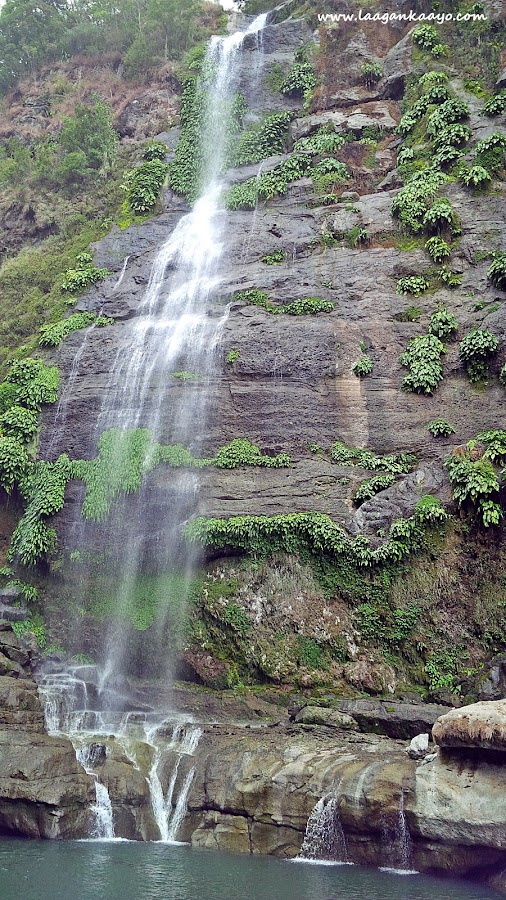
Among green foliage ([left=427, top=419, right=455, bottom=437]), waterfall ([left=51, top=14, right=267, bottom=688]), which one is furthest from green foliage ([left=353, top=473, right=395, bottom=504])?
waterfall ([left=51, top=14, right=267, bottom=688])

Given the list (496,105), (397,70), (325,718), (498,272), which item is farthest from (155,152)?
(325,718)

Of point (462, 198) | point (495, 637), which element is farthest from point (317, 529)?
point (462, 198)

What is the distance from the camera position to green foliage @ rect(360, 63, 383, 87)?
2972 cm

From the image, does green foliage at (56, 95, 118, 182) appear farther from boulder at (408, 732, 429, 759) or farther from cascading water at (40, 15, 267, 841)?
boulder at (408, 732, 429, 759)

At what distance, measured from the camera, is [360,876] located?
10.5 meters

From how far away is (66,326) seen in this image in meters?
23.5

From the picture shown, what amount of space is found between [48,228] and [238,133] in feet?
30.8

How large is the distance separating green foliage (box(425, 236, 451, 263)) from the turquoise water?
17.1m

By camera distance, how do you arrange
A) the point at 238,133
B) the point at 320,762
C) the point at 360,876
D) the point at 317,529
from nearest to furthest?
1. the point at 360,876
2. the point at 320,762
3. the point at 317,529
4. the point at 238,133

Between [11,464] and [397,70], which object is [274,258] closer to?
[11,464]

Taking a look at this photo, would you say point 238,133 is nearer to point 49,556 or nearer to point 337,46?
point 337,46

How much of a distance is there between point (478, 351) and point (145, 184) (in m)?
16.6

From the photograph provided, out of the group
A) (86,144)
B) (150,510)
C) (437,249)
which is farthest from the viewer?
(86,144)

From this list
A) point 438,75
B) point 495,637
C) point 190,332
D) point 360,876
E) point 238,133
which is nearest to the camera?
point 360,876
